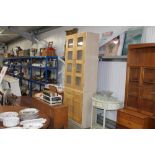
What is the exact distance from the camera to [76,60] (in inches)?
161

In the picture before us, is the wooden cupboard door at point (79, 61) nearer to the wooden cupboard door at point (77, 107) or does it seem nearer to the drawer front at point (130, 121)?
the wooden cupboard door at point (77, 107)

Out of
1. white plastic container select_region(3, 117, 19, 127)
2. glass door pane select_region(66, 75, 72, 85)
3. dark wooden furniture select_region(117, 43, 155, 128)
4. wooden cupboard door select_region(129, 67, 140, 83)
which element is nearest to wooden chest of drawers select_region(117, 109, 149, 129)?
dark wooden furniture select_region(117, 43, 155, 128)

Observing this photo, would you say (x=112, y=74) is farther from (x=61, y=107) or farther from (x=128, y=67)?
(x=61, y=107)

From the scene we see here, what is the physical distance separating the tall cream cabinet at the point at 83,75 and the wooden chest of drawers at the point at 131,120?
0.83 meters

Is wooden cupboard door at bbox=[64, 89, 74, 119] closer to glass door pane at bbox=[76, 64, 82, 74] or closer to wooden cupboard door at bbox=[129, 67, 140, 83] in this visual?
glass door pane at bbox=[76, 64, 82, 74]

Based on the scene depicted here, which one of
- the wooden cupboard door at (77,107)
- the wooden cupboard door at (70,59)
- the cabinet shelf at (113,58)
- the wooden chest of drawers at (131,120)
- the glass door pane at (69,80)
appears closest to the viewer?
the wooden chest of drawers at (131,120)

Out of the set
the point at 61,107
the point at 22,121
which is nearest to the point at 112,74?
the point at 61,107

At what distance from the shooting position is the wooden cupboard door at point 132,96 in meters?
3.26

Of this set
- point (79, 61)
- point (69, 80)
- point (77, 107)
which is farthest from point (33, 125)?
point (69, 80)

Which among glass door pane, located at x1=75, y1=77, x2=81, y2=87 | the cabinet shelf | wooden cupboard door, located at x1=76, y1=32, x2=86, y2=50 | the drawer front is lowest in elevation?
the drawer front

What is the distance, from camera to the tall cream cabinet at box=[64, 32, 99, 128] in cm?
380

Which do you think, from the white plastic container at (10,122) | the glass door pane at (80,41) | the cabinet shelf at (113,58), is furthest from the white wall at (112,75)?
the white plastic container at (10,122)

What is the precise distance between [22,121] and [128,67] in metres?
2.01
